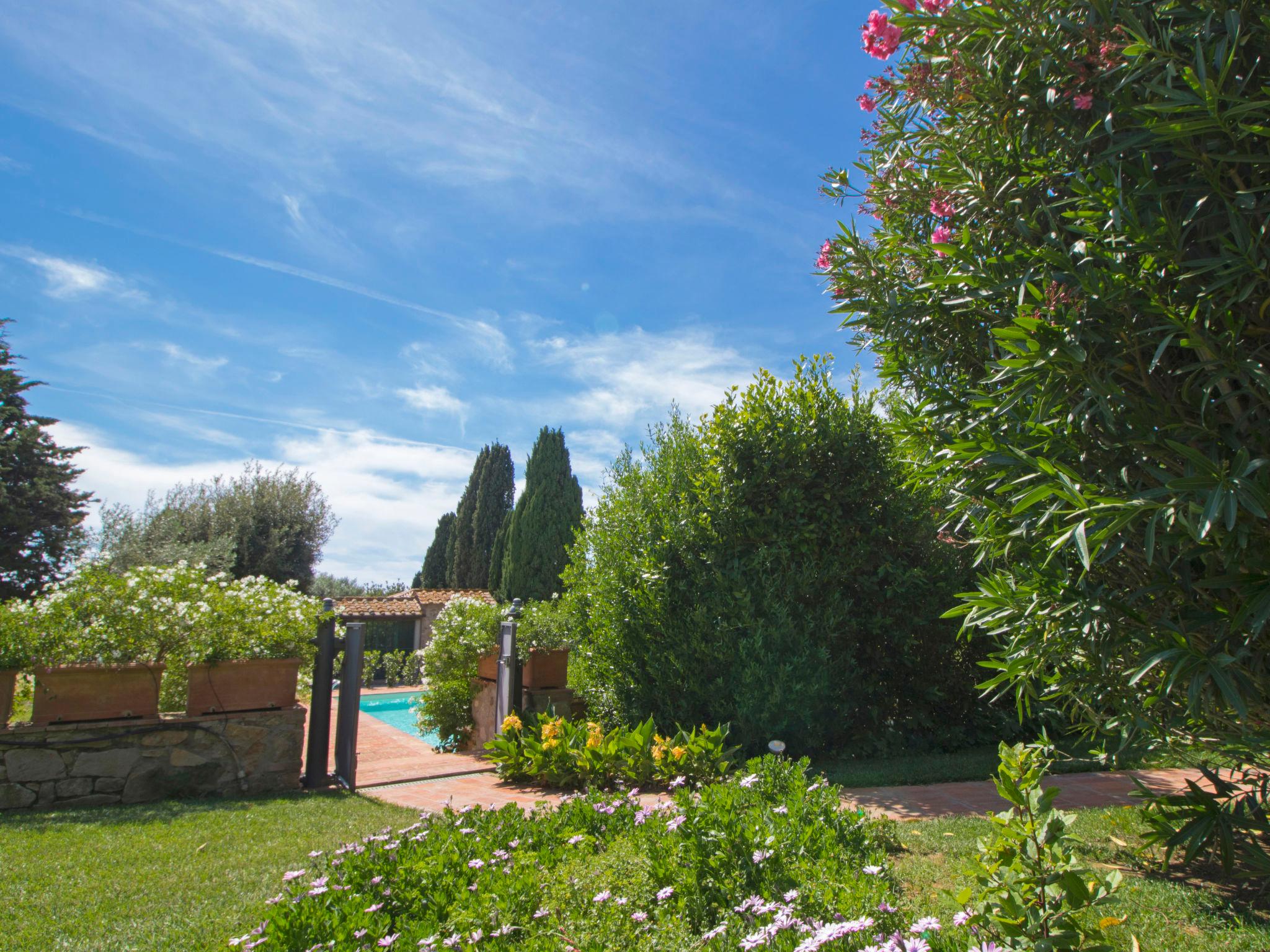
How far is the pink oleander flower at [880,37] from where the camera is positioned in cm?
334

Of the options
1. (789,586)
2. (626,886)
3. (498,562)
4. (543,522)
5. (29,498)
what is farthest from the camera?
(498,562)

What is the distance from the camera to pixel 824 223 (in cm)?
382

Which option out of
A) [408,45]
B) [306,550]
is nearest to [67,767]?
[408,45]

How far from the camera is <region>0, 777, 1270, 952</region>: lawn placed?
2619mm

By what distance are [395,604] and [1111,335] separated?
24.6 meters

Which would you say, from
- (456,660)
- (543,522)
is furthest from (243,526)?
(456,660)

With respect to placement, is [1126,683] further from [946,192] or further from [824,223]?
[824,223]

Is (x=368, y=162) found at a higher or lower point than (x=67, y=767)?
higher

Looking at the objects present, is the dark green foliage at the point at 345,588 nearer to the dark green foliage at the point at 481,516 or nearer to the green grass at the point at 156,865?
the dark green foliage at the point at 481,516

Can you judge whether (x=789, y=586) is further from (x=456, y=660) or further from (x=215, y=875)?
(x=215, y=875)

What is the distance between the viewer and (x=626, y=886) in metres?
2.60

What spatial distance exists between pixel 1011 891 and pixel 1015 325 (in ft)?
5.95

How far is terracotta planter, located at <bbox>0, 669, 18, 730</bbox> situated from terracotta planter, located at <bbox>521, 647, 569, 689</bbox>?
4468mm

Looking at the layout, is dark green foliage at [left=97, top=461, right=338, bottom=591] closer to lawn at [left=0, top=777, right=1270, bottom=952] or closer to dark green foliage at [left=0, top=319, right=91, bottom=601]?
dark green foliage at [left=0, top=319, right=91, bottom=601]
